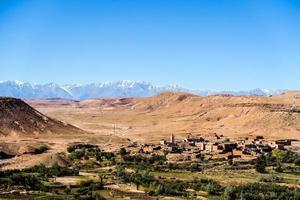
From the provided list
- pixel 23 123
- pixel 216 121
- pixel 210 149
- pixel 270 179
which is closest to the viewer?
pixel 270 179

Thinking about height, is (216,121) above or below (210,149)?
above

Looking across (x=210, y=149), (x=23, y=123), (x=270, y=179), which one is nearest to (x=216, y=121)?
(x=23, y=123)

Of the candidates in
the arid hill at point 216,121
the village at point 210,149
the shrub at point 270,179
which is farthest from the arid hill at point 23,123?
the shrub at point 270,179

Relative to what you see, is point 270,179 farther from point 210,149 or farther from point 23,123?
point 23,123

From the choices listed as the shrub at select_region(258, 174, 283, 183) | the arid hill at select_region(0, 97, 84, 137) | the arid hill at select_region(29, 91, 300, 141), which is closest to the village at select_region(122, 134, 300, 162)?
the shrub at select_region(258, 174, 283, 183)

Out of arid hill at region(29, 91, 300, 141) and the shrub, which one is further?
arid hill at region(29, 91, 300, 141)

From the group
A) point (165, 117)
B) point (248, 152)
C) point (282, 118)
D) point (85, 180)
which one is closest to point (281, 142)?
point (248, 152)

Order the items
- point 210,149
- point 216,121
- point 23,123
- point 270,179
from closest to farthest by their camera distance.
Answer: point 270,179
point 210,149
point 23,123
point 216,121

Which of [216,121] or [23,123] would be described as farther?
[216,121]

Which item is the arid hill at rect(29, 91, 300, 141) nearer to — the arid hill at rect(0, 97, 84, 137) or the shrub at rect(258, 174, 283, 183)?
the arid hill at rect(0, 97, 84, 137)

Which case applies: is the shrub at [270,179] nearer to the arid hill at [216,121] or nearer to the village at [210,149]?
the village at [210,149]

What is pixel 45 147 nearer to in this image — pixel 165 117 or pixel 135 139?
pixel 135 139
